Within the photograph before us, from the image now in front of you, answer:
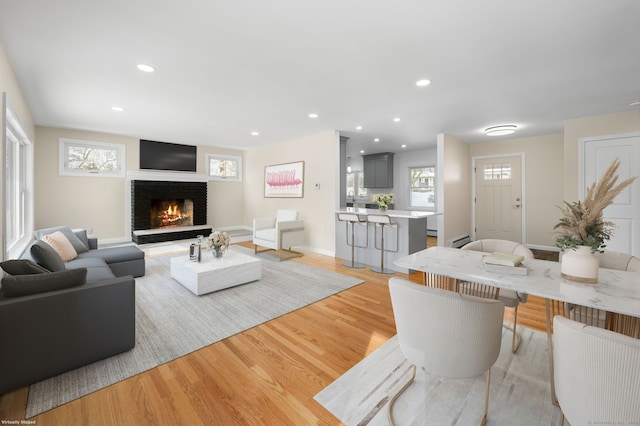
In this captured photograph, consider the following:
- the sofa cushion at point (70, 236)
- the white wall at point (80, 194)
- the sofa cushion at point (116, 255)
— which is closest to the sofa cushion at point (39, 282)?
the sofa cushion at point (116, 255)

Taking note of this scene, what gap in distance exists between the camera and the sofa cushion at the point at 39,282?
1.77 metres

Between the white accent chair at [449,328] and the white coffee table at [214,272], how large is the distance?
2.65 meters

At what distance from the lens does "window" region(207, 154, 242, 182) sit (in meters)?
7.74

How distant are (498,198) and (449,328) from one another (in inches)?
254

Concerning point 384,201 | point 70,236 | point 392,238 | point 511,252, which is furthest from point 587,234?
point 70,236

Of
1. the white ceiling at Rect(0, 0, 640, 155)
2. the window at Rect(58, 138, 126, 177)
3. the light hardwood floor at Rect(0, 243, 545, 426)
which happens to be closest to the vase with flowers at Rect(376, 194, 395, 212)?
the white ceiling at Rect(0, 0, 640, 155)

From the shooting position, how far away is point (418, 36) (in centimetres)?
221

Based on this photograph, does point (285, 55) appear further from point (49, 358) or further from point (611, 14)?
point (49, 358)

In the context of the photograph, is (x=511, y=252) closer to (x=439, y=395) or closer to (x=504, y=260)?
(x=504, y=260)

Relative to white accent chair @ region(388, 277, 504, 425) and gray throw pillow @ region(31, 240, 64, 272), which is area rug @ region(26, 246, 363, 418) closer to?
gray throw pillow @ region(31, 240, 64, 272)

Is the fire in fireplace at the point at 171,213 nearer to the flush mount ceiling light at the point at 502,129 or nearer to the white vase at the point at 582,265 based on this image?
the flush mount ceiling light at the point at 502,129

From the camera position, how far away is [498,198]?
6.48 metres

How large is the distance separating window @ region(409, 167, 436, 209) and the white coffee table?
19.1 ft

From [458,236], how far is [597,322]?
4.91 meters
